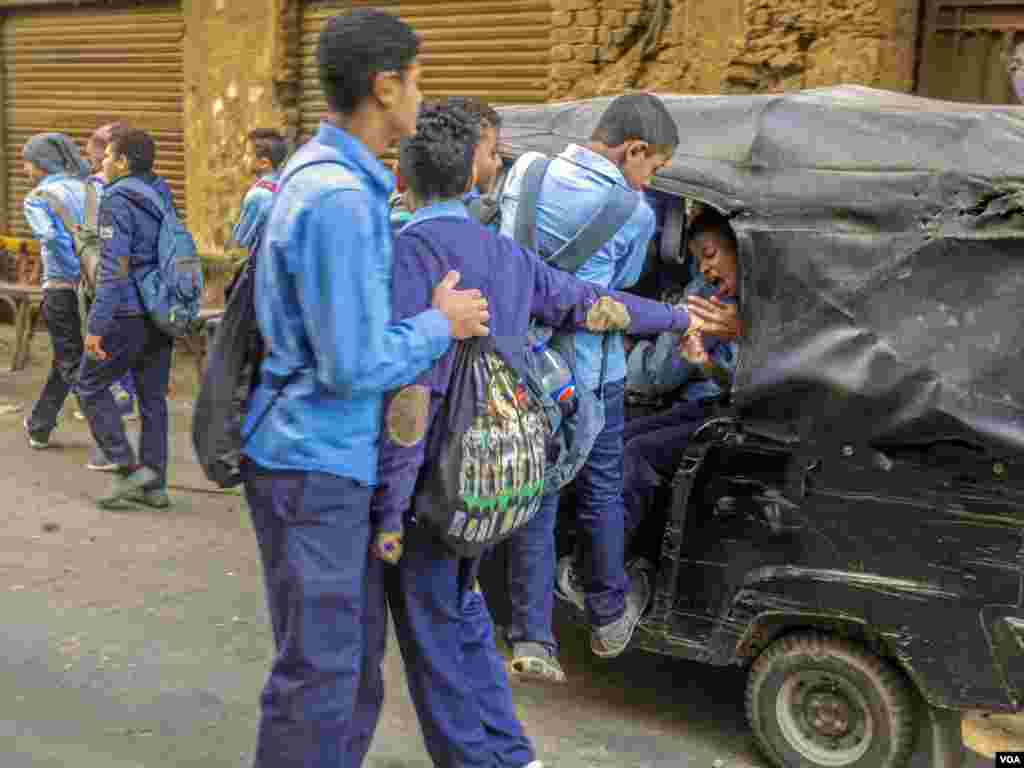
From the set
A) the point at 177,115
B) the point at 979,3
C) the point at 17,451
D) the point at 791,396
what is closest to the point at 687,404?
→ the point at 791,396

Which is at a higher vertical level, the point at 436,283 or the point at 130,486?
the point at 436,283

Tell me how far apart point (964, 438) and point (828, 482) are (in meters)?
0.42

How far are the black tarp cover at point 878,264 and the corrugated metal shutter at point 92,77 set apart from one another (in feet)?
26.7

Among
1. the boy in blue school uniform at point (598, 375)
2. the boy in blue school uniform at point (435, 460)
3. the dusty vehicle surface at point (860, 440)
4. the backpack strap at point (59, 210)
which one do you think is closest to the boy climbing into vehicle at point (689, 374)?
the boy in blue school uniform at point (598, 375)

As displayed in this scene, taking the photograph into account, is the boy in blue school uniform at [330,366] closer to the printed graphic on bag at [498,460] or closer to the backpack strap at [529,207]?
the printed graphic on bag at [498,460]

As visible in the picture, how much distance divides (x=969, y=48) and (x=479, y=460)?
4879 mm

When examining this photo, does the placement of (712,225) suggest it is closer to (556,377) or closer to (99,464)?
(556,377)

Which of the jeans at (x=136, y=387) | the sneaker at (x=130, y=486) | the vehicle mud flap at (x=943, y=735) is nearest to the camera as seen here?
the vehicle mud flap at (x=943, y=735)

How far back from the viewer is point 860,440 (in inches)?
146

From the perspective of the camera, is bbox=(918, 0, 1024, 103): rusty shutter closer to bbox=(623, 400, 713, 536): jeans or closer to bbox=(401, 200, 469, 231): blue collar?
bbox=(623, 400, 713, 536): jeans

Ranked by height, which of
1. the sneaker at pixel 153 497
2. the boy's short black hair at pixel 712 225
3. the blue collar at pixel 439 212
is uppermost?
the blue collar at pixel 439 212

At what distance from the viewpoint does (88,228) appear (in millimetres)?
7586

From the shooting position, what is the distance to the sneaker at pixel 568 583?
441 cm

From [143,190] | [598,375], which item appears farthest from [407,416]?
[143,190]
